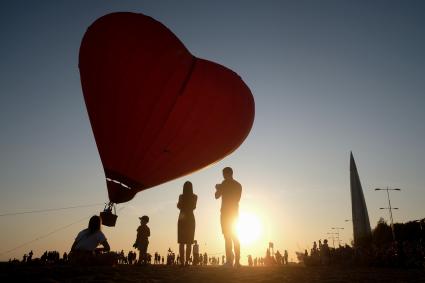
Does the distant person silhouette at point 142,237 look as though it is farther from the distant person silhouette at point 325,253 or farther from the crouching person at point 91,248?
the distant person silhouette at point 325,253

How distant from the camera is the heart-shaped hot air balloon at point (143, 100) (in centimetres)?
993

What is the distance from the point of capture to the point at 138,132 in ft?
32.4

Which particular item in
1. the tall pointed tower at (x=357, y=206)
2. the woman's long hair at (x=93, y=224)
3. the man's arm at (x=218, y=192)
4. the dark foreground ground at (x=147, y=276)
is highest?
the tall pointed tower at (x=357, y=206)

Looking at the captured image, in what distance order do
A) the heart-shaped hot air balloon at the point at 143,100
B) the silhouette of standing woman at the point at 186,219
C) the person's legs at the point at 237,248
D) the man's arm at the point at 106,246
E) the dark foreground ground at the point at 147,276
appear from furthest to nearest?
the heart-shaped hot air balloon at the point at 143,100, the silhouette of standing woman at the point at 186,219, the person's legs at the point at 237,248, the man's arm at the point at 106,246, the dark foreground ground at the point at 147,276

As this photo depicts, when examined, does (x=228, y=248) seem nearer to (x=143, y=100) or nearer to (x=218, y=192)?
(x=218, y=192)

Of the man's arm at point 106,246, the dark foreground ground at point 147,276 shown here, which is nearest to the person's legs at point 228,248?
the dark foreground ground at point 147,276

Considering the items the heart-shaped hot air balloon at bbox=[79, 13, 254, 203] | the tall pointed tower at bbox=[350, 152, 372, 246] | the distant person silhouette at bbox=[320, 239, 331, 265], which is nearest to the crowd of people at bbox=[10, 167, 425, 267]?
the heart-shaped hot air balloon at bbox=[79, 13, 254, 203]

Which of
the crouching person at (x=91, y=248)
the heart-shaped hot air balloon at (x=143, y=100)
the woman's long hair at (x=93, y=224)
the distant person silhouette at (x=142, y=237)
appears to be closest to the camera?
the crouching person at (x=91, y=248)

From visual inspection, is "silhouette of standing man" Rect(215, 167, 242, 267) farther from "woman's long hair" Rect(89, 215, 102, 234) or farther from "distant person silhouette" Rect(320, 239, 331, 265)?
"distant person silhouette" Rect(320, 239, 331, 265)

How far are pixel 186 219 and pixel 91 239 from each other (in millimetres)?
2450

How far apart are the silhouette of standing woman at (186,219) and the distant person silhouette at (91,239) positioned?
1.90m

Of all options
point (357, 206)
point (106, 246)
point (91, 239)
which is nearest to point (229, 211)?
point (106, 246)

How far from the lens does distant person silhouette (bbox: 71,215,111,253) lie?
8.03m

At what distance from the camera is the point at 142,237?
12.0 meters
